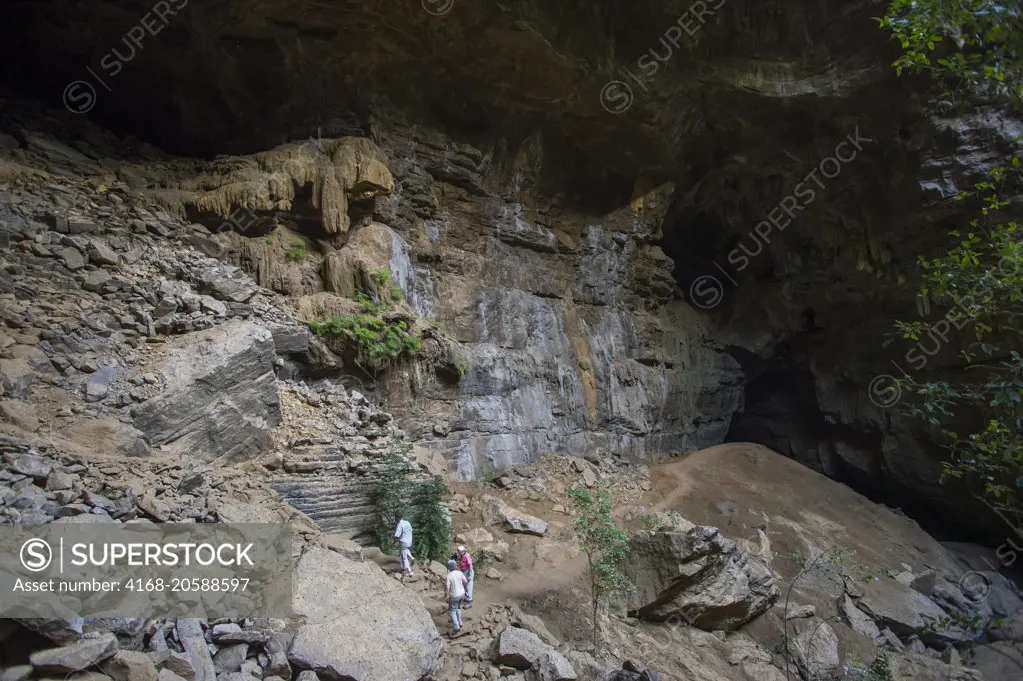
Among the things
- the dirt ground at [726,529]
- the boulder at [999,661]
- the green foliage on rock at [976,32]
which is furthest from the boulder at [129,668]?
the boulder at [999,661]

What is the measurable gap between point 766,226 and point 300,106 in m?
14.9

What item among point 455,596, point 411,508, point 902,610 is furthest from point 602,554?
point 902,610

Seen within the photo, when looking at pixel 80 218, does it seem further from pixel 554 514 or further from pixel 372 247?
pixel 554 514

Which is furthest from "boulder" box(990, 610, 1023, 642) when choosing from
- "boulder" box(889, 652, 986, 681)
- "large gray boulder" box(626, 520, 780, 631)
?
"large gray boulder" box(626, 520, 780, 631)

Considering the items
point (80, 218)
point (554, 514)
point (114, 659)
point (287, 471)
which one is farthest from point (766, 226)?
point (114, 659)

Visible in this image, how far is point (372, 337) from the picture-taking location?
10734mm

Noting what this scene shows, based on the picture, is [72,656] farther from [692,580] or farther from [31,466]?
[692,580]

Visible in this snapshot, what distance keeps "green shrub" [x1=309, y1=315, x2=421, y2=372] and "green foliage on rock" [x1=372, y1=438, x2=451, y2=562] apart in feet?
9.47

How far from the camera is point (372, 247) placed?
12.6 m

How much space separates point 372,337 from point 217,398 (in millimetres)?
3458

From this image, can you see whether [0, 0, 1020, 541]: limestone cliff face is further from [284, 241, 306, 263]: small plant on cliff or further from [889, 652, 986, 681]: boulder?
[889, 652, 986, 681]: boulder

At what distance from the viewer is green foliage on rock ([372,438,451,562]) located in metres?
7.79

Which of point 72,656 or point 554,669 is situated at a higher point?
point 72,656

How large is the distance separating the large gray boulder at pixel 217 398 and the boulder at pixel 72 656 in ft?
11.7
